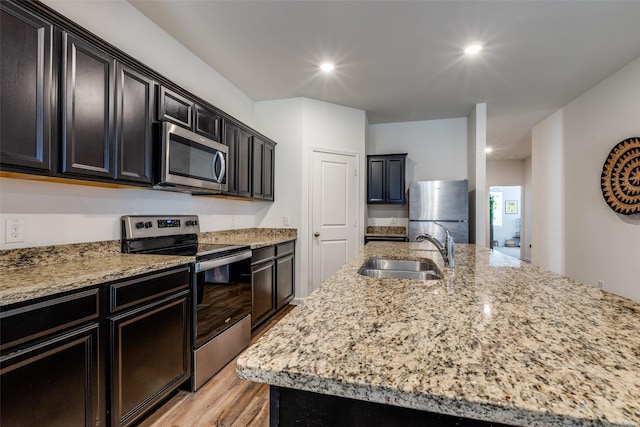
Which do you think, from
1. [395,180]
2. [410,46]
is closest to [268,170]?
[395,180]

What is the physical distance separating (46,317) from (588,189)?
5001 millimetres

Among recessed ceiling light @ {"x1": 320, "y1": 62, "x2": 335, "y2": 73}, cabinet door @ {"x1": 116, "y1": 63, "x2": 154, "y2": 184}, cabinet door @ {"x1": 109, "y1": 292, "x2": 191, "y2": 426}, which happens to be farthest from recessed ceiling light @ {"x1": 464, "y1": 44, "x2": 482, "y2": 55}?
cabinet door @ {"x1": 109, "y1": 292, "x2": 191, "y2": 426}

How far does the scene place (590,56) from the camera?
2742mm

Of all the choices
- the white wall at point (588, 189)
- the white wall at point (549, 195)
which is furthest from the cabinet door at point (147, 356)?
the white wall at point (549, 195)

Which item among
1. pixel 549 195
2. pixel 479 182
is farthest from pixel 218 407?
pixel 549 195

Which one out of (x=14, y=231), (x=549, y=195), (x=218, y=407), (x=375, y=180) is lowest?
(x=218, y=407)

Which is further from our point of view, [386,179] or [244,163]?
[386,179]

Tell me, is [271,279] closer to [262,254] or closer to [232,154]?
[262,254]

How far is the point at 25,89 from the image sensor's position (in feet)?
4.11

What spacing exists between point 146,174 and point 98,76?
584 millimetres

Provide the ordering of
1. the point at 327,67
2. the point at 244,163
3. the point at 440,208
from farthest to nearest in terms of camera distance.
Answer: the point at 440,208 < the point at 244,163 < the point at 327,67

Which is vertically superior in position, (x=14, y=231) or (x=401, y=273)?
(x=14, y=231)

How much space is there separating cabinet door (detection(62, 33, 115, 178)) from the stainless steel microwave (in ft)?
1.14

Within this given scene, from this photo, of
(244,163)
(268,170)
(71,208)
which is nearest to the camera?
(71,208)
